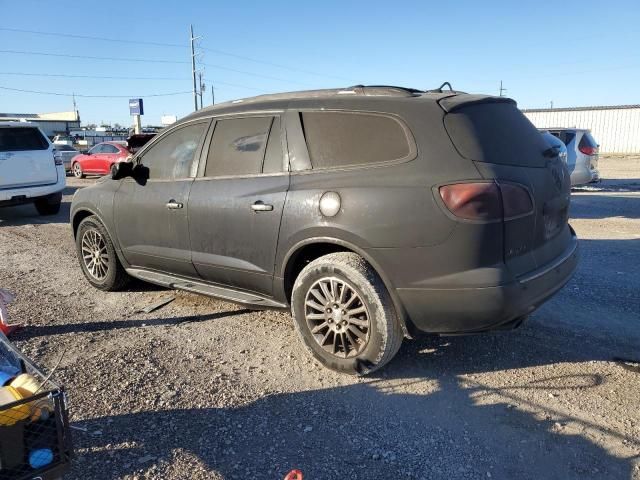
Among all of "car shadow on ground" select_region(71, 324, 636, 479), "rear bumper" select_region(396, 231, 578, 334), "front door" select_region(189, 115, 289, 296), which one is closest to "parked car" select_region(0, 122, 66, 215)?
"front door" select_region(189, 115, 289, 296)

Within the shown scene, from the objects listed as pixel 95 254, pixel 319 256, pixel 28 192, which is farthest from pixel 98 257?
pixel 28 192

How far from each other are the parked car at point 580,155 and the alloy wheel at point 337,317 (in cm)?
1008

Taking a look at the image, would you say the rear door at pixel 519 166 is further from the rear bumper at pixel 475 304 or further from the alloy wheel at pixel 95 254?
the alloy wheel at pixel 95 254

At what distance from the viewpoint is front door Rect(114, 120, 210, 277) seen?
4449 mm

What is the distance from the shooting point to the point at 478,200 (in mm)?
2986

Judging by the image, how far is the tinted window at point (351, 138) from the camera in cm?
335

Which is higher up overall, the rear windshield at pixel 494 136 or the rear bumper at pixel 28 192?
the rear windshield at pixel 494 136

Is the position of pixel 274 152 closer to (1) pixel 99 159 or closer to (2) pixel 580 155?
(2) pixel 580 155

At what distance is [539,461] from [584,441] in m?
0.34

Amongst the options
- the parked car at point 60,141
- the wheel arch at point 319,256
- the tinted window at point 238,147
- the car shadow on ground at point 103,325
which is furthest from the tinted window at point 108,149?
the wheel arch at point 319,256

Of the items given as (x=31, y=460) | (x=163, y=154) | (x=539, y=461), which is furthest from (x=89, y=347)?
(x=539, y=461)

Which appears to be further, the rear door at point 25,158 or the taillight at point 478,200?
the rear door at point 25,158

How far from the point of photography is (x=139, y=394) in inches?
131

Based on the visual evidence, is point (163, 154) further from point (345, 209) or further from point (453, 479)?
point (453, 479)
